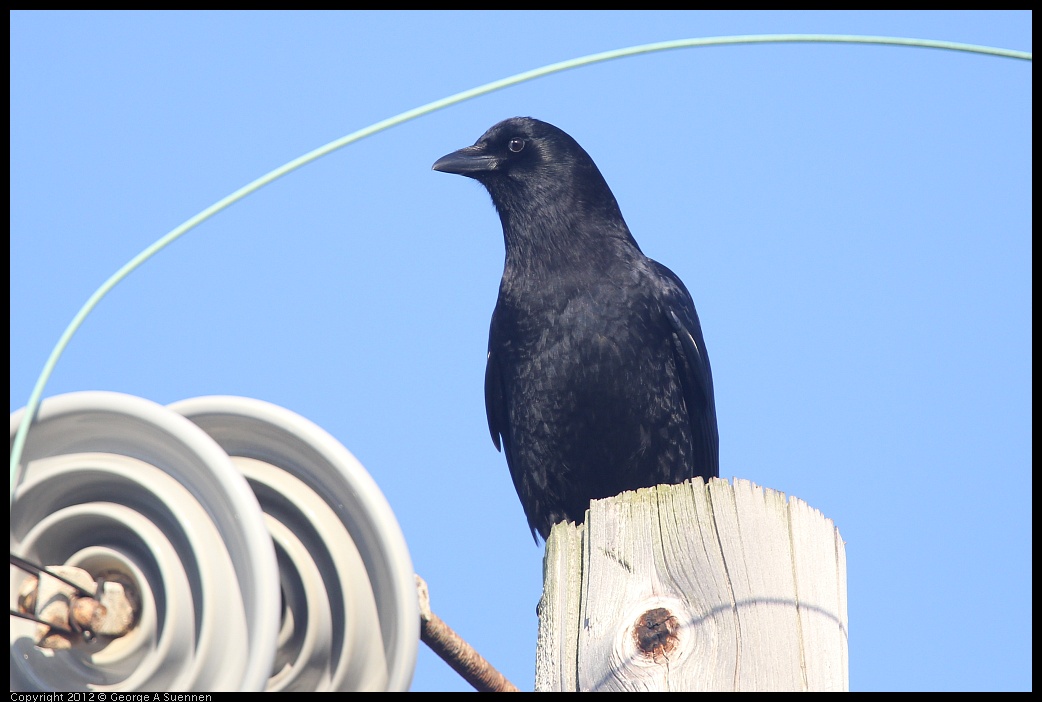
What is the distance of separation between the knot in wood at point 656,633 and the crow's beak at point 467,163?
3845 mm

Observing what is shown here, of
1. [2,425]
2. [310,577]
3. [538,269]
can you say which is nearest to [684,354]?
[538,269]

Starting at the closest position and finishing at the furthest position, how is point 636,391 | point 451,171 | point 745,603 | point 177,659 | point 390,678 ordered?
1. point 177,659
2. point 390,678
3. point 745,603
4. point 636,391
5. point 451,171

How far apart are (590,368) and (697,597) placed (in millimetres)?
2710

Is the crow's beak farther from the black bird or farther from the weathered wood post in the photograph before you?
the weathered wood post

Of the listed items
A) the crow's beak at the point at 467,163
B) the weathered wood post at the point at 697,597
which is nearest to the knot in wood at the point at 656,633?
the weathered wood post at the point at 697,597

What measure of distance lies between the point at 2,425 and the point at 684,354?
374 cm

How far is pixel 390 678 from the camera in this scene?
227 cm

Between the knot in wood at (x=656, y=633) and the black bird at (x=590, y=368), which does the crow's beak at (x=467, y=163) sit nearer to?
the black bird at (x=590, y=368)

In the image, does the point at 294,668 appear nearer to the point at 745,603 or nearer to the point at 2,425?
the point at 2,425

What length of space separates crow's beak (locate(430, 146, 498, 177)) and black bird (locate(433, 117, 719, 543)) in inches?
16.3

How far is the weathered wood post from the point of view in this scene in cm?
246

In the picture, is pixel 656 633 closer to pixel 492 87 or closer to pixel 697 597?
pixel 697 597

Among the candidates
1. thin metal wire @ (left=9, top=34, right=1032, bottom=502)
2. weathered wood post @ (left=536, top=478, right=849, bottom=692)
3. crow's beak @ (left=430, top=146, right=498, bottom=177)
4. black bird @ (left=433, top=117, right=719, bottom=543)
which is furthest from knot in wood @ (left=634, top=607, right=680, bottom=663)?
crow's beak @ (left=430, top=146, right=498, bottom=177)

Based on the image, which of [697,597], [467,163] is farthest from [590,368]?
[697,597]
